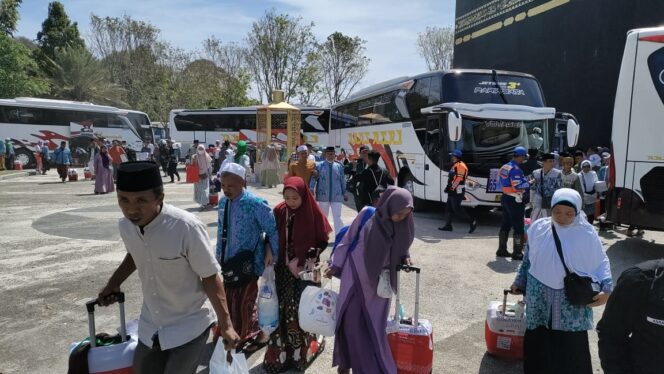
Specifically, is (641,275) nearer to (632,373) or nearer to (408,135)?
(632,373)

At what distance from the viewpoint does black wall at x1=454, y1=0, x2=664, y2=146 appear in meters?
16.0

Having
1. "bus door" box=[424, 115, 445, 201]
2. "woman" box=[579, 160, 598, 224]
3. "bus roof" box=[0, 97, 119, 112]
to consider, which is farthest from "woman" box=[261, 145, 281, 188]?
"bus roof" box=[0, 97, 119, 112]

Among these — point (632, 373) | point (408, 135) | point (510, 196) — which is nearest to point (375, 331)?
point (632, 373)

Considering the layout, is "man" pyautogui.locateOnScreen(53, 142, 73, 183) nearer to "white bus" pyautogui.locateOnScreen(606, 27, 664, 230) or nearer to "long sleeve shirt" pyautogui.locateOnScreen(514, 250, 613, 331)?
"white bus" pyautogui.locateOnScreen(606, 27, 664, 230)

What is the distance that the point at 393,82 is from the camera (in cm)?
1295

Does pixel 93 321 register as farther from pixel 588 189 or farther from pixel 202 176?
pixel 588 189

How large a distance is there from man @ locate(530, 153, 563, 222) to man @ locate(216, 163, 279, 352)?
463cm

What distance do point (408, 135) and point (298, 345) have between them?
8710 millimetres

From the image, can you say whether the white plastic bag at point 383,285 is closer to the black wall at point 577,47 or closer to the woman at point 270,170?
the woman at point 270,170

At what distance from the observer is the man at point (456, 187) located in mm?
8734

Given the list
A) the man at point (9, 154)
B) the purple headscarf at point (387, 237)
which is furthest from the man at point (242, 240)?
the man at point (9, 154)

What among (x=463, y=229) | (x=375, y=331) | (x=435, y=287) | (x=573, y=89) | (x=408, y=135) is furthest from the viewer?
(x=573, y=89)

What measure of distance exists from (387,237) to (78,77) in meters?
41.0

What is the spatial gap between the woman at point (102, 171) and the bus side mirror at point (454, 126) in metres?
10.7
